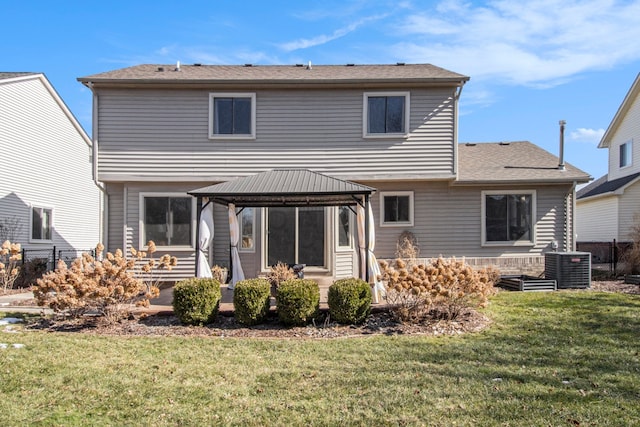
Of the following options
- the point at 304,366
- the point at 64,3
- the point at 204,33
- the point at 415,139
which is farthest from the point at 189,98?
the point at 304,366

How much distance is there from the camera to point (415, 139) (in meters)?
12.1

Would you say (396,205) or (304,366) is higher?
(396,205)

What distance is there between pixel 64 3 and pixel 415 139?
34.3ft

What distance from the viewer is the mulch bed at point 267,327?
686 cm

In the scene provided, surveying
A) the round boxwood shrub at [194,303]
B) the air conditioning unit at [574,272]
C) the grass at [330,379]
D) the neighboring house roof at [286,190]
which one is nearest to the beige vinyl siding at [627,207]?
the air conditioning unit at [574,272]

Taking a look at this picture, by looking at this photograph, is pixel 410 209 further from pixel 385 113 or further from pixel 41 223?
pixel 41 223

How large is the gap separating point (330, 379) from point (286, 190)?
4.68 meters

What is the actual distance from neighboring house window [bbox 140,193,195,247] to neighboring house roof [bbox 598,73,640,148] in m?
20.1

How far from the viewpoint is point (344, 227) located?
39.9 ft

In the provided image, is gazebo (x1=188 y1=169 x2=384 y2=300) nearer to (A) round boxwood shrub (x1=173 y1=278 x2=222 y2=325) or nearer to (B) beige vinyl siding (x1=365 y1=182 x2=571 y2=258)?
(A) round boxwood shrub (x1=173 y1=278 x2=222 y2=325)

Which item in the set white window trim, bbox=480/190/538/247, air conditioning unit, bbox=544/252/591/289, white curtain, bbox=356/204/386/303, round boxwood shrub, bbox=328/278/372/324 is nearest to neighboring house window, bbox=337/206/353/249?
white curtain, bbox=356/204/386/303

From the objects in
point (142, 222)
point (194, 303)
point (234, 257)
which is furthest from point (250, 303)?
point (142, 222)

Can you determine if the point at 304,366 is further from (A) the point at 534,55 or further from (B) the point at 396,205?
(A) the point at 534,55

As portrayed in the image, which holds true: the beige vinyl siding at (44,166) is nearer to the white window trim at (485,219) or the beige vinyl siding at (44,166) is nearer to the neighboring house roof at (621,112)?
the white window trim at (485,219)
